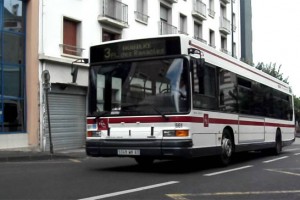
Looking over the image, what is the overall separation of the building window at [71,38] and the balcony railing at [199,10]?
1353 cm

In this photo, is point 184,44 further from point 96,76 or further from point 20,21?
point 20,21

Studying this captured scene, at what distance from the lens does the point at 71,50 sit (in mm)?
22172

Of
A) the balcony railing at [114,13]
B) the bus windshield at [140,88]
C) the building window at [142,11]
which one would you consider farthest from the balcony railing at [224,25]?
the bus windshield at [140,88]

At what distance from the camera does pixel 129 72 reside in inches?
445

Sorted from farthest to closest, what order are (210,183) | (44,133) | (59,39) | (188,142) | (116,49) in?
(59,39), (44,133), (116,49), (188,142), (210,183)

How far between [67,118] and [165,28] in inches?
446

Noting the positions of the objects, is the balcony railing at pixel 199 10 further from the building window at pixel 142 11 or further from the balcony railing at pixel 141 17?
the balcony railing at pixel 141 17

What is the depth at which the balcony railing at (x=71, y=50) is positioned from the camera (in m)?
21.6

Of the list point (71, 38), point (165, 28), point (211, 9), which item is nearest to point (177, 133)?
point (71, 38)

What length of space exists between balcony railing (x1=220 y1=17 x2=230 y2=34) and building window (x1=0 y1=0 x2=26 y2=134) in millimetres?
22812

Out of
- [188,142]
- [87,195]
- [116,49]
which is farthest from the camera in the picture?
[116,49]

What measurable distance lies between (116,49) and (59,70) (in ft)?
32.5

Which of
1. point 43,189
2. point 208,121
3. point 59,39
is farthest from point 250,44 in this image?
point 43,189

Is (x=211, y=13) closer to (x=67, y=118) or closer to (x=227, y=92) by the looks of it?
(x=67, y=118)
